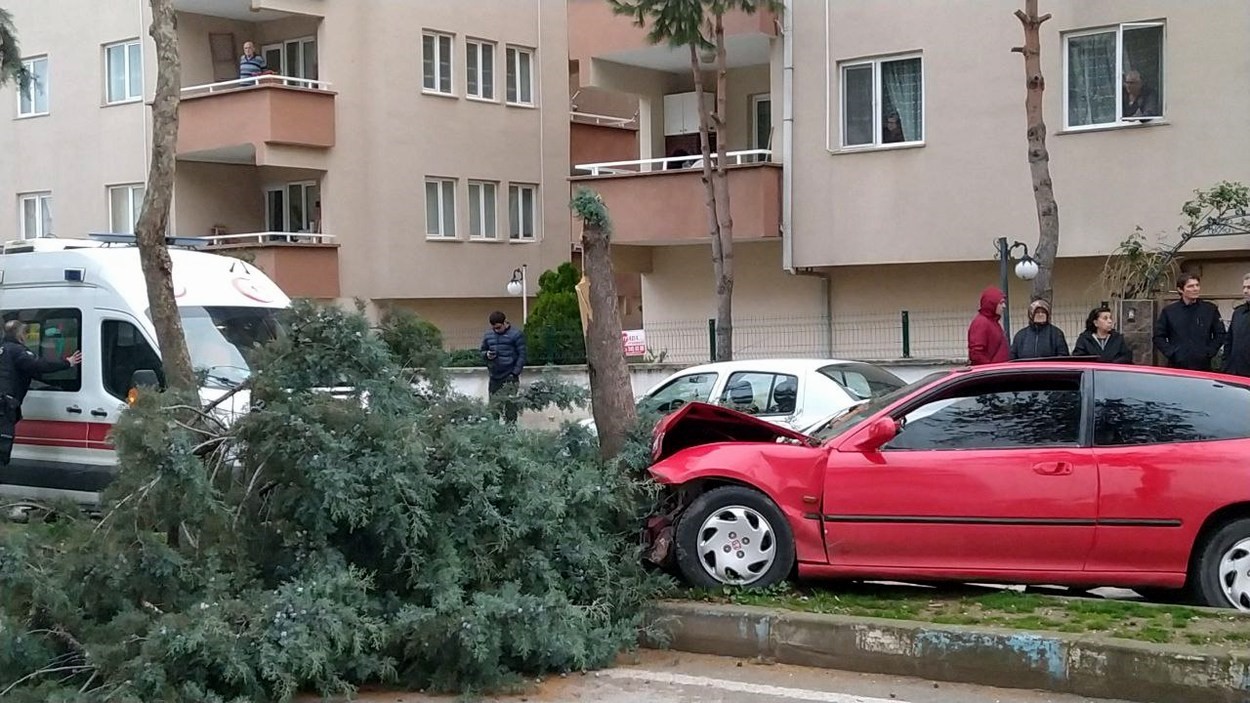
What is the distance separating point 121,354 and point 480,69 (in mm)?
19534

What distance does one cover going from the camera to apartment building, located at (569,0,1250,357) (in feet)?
61.8


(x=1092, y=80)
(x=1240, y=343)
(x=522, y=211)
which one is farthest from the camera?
(x=522, y=211)

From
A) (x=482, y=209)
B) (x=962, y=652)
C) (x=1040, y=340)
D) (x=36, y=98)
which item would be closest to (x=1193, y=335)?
(x=1040, y=340)

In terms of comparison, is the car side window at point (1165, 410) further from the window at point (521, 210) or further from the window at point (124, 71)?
the window at point (124, 71)

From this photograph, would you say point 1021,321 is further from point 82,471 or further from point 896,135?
point 82,471

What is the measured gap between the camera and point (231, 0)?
27.9 meters

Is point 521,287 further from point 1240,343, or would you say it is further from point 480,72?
point 1240,343

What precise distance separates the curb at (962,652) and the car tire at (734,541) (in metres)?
0.35

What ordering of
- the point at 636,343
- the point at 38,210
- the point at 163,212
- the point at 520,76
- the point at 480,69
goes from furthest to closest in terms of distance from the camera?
the point at 38,210 → the point at 520,76 → the point at 480,69 → the point at 636,343 → the point at 163,212

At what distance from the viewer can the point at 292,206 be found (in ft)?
98.9

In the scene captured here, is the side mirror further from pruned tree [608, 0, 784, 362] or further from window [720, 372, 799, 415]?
pruned tree [608, 0, 784, 362]

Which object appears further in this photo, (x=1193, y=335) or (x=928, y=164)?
(x=928, y=164)

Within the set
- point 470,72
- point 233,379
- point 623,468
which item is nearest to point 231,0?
point 470,72

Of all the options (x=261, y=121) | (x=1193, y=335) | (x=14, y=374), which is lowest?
(x=14, y=374)
